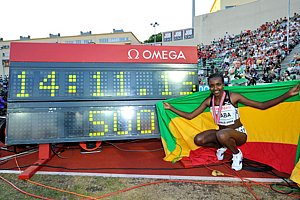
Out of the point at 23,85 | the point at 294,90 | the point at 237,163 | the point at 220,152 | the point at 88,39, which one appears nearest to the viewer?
the point at 294,90

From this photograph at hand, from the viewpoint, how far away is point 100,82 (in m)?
3.30

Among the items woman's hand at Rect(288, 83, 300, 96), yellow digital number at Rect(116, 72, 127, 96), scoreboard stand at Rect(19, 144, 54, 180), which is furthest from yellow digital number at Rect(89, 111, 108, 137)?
Result: woman's hand at Rect(288, 83, 300, 96)

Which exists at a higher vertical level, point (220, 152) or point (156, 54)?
point (156, 54)

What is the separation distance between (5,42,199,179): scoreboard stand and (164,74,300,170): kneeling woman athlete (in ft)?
1.50

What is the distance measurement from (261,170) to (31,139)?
120 inches

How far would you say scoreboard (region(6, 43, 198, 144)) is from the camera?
308 cm

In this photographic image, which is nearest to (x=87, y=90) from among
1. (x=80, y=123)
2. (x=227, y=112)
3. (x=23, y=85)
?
(x=80, y=123)

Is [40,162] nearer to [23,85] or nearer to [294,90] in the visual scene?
[23,85]

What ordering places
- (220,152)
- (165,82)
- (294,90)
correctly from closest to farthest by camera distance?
1. (294,90)
2. (220,152)
3. (165,82)

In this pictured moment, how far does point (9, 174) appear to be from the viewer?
2.85 m

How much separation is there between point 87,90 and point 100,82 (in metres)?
0.22

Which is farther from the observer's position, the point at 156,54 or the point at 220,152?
the point at 156,54

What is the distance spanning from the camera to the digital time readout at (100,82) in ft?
10.2

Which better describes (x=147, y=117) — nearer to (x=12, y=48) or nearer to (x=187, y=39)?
(x=12, y=48)
